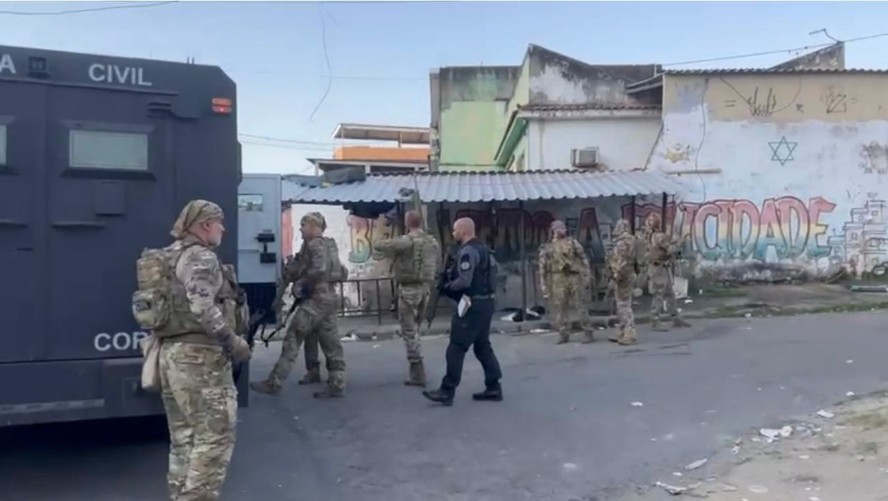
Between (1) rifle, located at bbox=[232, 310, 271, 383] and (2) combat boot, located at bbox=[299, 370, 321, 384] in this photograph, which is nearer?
(1) rifle, located at bbox=[232, 310, 271, 383]

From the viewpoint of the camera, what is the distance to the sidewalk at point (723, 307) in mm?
15461

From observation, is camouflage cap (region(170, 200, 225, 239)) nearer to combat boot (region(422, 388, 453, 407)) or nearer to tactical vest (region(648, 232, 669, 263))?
combat boot (region(422, 388, 453, 407))

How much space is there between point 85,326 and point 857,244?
17.4 m

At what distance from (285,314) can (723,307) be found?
9.70 metres

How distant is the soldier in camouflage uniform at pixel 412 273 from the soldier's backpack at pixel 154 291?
4.27 m

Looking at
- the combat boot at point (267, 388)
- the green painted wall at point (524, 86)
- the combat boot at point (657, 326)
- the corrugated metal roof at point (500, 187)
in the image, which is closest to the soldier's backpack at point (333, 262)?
the combat boot at point (267, 388)

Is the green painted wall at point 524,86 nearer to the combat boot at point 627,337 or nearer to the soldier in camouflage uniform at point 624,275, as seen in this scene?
the soldier in camouflage uniform at point 624,275

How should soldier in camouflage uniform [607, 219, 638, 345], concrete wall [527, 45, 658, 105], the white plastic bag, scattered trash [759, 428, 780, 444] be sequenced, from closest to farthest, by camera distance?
the white plastic bag → scattered trash [759, 428, 780, 444] → soldier in camouflage uniform [607, 219, 638, 345] → concrete wall [527, 45, 658, 105]

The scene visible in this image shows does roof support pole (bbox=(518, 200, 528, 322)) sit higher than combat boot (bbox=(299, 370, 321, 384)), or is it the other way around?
roof support pole (bbox=(518, 200, 528, 322))

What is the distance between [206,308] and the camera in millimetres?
5047

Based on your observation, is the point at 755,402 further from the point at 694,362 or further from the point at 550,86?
the point at 550,86

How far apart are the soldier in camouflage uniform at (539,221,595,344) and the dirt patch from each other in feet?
17.0

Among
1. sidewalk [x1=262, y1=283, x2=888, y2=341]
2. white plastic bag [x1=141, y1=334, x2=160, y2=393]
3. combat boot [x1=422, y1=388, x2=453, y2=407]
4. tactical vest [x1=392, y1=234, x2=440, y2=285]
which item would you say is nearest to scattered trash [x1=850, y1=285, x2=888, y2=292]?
sidewalk [x1=262, y1=283, x2=888, y2=341]

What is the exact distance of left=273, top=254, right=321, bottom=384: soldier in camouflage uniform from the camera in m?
8.94
